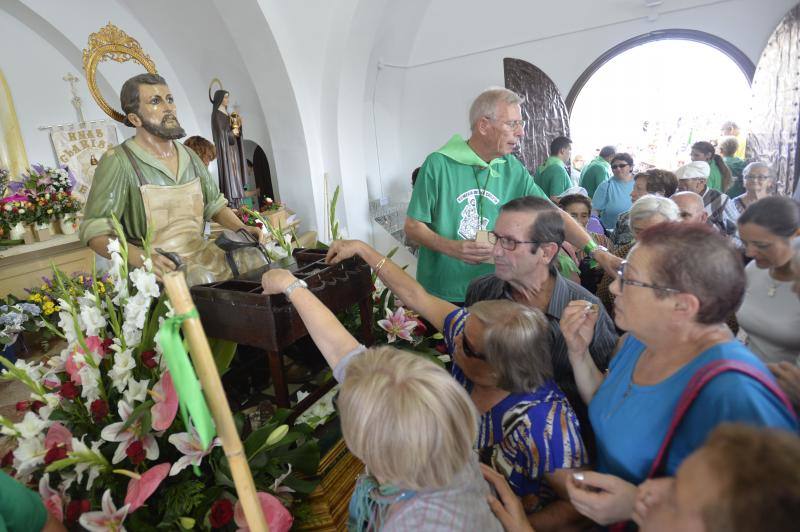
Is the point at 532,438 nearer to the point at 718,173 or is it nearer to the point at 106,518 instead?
the point at 106,518

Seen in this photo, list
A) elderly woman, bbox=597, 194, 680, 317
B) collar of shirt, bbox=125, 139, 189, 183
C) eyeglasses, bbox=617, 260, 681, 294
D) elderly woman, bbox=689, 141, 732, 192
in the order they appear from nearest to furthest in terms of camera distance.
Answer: eyeglasses, bbox=617, 260, 681, 294 < collar of shirt, bbox=125, 139, 189, 183 < elderly woman, bbox=597, 194, 680, 317 < elderly woman, bbox=689, 141, 732, 192

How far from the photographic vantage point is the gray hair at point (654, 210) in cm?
276

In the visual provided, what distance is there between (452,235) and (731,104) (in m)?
8.95

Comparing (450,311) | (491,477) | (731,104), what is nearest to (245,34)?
(450,311)

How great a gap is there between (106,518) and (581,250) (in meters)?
2.77

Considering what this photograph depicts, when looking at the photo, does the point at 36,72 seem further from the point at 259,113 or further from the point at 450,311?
the point at 450,311

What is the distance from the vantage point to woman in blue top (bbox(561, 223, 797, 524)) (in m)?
1.01

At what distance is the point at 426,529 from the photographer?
37.3 inches

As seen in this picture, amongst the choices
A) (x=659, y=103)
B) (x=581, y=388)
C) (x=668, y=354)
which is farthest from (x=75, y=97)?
(x=659, y=103)

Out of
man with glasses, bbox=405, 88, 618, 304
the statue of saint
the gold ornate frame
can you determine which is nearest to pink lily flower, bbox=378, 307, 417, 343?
man with glasses, bbox=405, 88, 618, 304

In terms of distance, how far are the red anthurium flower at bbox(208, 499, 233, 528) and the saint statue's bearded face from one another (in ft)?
5.32

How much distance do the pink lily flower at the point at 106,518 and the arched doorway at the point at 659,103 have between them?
874 centimetres

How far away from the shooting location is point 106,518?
1.19m

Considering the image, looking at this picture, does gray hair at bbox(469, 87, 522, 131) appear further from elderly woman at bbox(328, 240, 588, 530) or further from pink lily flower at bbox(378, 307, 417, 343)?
elderly woman at bbox(328, 240, 588, 530)
